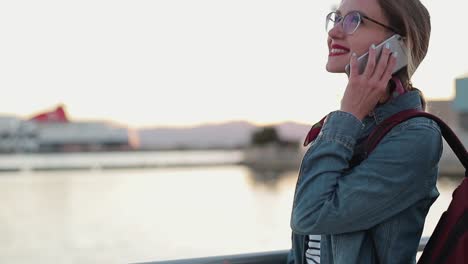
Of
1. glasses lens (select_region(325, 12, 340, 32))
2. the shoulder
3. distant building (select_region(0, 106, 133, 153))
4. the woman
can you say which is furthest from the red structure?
the shoulder

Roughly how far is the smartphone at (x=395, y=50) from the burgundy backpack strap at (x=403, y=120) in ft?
0.41

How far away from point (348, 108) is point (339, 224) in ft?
0.92

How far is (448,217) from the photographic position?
129cm

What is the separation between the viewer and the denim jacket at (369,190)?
4.26ft

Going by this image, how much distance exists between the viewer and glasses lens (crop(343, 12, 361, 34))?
1437 mm

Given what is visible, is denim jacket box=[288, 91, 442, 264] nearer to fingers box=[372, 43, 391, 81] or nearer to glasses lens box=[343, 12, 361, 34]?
fingers box=[372, 43, 391, 81]

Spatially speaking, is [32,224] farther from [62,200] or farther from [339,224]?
[339,224]

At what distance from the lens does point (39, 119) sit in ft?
354

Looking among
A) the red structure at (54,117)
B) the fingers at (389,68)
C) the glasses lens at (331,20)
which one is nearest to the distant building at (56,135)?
the red structure at (54,117)

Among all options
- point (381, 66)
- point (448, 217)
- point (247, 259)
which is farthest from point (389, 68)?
point (247, 259)

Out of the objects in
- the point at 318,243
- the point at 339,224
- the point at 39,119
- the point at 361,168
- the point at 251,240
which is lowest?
the point at 39,119

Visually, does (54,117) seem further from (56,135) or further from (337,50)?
(337,50)

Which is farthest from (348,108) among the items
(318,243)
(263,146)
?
(263,146)

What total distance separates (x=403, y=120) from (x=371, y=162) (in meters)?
0.13
